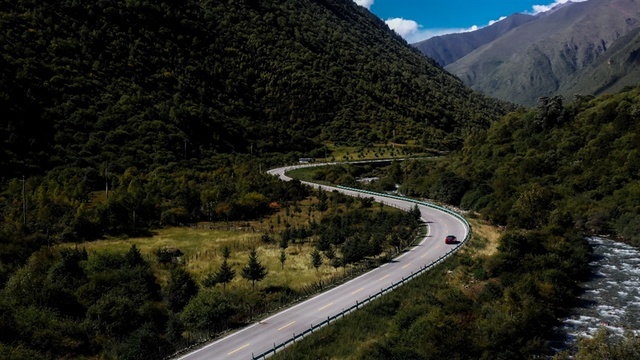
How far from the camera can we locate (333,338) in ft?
97.0

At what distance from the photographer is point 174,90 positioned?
440 feet

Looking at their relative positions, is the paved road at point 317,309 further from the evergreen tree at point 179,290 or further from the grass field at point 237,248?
the evergreen tree at point 179,290

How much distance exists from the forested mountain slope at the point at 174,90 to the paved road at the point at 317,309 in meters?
63.4

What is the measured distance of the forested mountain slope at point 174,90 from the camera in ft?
309

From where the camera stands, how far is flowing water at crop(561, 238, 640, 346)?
108 ft

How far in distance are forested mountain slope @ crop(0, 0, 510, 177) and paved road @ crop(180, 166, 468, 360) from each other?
208 ft

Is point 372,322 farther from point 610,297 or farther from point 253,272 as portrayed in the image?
point 610,297

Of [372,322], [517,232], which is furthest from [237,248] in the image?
[517,232]

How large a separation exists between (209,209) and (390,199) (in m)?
29.8

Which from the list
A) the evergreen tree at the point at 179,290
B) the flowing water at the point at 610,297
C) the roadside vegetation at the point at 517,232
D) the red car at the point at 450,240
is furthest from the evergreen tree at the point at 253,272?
the flowing water at the point at 610,297

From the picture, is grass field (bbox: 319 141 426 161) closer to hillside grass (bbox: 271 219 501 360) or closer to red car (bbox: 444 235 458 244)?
red car (bbox: 444 235 458 244)

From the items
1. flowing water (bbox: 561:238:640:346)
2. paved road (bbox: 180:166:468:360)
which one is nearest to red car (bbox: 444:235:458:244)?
paved road (bbox: 180:166:468:360)

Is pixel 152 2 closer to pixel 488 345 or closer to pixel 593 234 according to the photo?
pixel 593 234

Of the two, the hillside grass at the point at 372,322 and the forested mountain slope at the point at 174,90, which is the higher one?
the forested mountain slope at the point at 174,90
